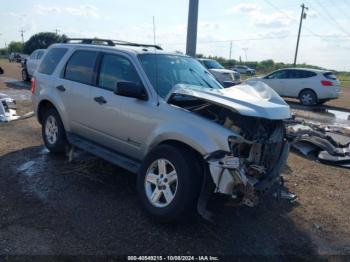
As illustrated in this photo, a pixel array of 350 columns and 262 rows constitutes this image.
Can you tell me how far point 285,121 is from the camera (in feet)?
→ 15.4

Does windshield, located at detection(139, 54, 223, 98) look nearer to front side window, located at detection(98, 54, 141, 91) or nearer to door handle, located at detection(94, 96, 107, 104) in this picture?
front side window, located at detection(98, 54, 141, 91)

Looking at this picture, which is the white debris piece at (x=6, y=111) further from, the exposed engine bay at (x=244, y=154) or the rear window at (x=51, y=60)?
the exposed engine bay at (x=244, y=154)

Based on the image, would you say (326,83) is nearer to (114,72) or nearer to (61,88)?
(61,88)

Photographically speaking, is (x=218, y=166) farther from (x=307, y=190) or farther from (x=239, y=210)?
(x=307, y=190)

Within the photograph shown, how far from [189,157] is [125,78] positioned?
5.54 ft

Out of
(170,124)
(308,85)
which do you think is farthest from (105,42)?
(308,85)

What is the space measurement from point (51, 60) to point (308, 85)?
14.1 meters

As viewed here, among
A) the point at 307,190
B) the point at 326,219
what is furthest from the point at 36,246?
the point at 307,190

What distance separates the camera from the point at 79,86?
6008mm

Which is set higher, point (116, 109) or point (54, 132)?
point (116, 109)

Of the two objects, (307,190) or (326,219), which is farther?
(307,190)

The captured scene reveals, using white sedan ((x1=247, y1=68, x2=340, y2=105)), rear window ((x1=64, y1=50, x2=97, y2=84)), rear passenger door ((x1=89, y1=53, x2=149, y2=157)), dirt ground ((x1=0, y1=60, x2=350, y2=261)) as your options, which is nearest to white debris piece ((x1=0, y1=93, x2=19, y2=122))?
dirt ground ((x1=0, y1=60, x2=350, y2=261))

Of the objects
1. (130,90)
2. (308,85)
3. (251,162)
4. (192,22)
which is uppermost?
(192,22)

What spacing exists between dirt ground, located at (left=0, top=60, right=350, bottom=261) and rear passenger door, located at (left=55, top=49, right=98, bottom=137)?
0.74 m
